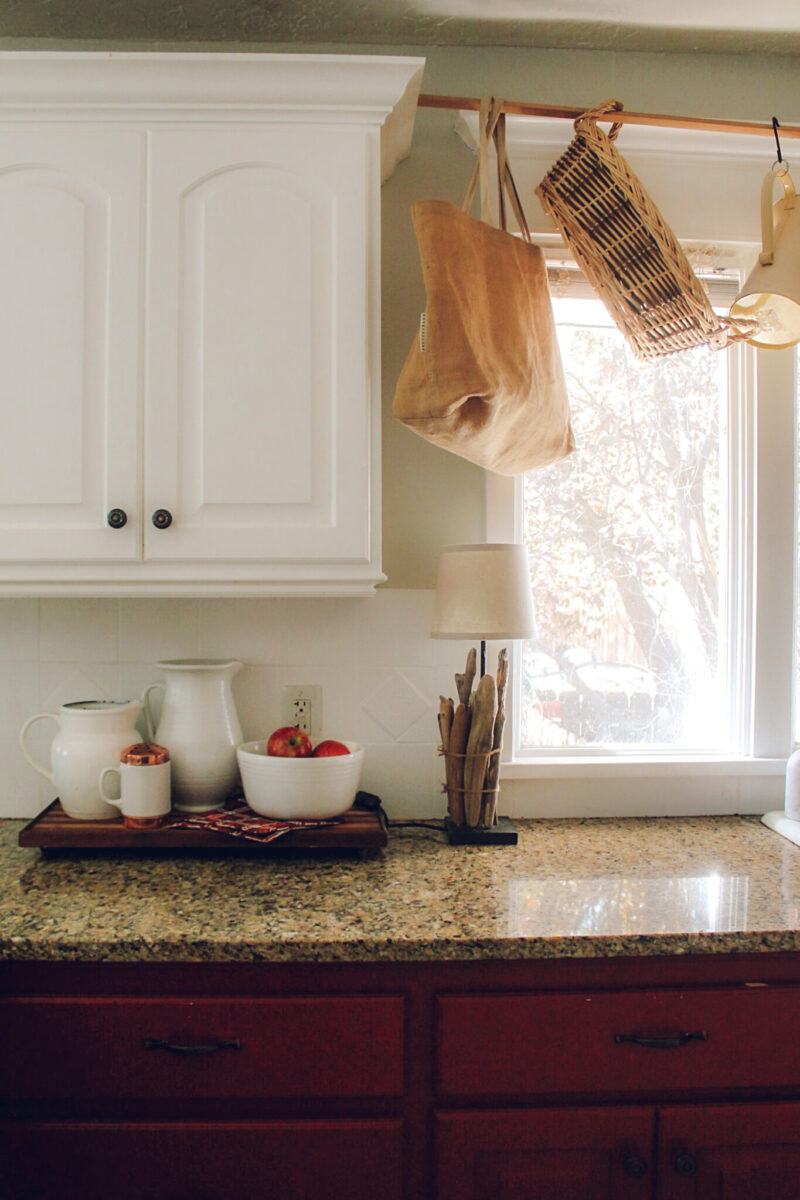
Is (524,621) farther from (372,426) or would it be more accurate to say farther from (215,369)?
(215,369)

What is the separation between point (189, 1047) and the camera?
3.88 feet

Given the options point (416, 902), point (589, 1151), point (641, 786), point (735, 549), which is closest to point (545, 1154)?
point (589, 1151)

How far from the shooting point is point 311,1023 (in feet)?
3.91

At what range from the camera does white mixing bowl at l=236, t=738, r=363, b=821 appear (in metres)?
1.49

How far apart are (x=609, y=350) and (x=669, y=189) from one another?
36 cm

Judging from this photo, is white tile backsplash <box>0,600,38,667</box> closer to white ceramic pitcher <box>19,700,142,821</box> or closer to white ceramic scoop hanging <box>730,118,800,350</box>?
white ceramic pitcher <box>19,700,142,821</box>

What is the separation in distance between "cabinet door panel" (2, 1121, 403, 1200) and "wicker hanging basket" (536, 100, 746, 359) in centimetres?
147

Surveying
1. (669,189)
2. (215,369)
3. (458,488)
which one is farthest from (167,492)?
(669,189)

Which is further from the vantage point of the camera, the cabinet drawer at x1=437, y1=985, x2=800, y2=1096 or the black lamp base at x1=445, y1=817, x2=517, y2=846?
the black lamp base at x1=445, y1=817, x2=517, y2=846

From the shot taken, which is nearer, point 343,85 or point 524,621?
point 343,85

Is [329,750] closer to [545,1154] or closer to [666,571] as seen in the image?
[545,1154]

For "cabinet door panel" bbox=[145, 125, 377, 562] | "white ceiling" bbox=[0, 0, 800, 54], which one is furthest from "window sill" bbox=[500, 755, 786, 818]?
"white ceiling" bbox=[0, 0, 800, 54]

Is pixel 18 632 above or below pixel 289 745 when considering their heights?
above

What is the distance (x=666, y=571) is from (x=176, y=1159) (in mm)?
1440
